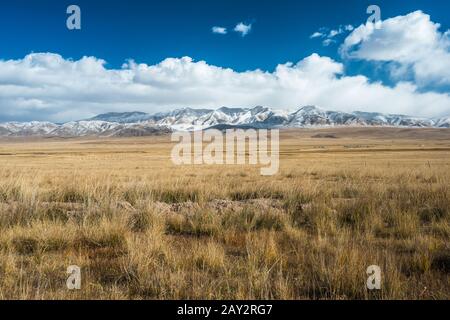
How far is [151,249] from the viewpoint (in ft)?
18.7

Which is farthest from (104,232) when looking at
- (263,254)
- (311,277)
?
(311,277)

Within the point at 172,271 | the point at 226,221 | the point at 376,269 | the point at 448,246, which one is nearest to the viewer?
Answer: the point at 376,269

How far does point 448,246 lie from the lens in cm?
611

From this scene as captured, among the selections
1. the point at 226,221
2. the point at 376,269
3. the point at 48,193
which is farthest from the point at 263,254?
the point at 48,193

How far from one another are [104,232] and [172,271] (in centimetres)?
217

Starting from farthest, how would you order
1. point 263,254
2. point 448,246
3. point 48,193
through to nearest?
point 48,193 < point 448,246 < point 263,254

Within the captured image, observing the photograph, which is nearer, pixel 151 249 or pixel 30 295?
pixel 30 295

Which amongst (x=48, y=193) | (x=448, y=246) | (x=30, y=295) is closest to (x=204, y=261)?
(x=30, y=295)

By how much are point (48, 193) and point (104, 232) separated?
21.1 feet

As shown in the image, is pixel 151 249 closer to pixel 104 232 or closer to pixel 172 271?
pixel 172 271
